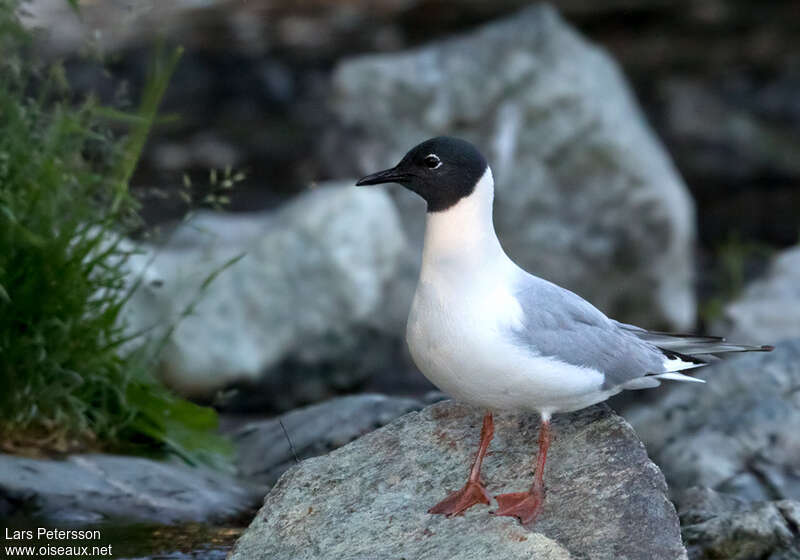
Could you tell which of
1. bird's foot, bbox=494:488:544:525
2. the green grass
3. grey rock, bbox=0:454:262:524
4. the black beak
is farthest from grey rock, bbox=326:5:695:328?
bird's foot, bbox=494:488:544:525

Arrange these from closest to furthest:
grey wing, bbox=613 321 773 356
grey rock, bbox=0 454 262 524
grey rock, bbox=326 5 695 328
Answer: grey wing, bbox=613 321 773 356
grey rock, bbox=0 454 262 524
grey rock, bbox=326 5 695 328

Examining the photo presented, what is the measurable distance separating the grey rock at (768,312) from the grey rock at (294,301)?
6.73 ft

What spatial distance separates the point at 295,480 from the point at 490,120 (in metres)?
5.61

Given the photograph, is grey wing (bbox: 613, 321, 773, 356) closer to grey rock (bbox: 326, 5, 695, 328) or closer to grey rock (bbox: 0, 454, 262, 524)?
grey rock (bbox: 0, 454, 262, 524)

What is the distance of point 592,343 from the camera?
4.16 meters

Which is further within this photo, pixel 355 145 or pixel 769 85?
pixel 769 85

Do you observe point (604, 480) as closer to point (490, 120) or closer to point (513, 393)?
point (513, 393)

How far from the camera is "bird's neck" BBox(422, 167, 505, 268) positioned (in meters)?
4.08

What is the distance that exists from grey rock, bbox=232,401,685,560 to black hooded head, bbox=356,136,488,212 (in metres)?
0.85

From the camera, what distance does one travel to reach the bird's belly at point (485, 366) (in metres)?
3.92

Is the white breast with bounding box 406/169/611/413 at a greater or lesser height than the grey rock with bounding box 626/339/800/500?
greater

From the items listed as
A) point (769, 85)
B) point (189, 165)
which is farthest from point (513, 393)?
point (769, 85)

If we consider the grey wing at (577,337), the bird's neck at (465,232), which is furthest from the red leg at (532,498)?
the bird's neck at (465,232)

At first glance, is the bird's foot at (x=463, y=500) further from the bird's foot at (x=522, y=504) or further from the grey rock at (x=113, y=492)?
the grey rock at (x=113, y=492)
